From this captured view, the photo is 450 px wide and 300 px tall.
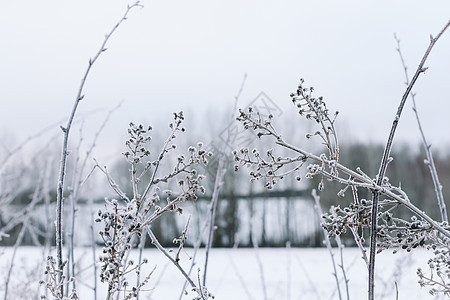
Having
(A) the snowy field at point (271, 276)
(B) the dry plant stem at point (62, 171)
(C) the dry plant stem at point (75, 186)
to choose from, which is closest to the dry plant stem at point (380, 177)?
(B) the dry plant stem at point (62, 171)

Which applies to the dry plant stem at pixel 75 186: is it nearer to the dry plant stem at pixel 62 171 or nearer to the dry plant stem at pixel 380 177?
the dry plant stem at pixel 62 171

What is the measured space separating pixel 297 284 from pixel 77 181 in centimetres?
1248

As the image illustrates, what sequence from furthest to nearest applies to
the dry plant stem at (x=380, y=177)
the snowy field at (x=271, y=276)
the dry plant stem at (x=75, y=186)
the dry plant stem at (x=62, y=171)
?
the snowy field at (x=271, y=276) → the dry plant stem at (x=75, y=186) → the dry plant stem at (x=62, y=171) → the dry plant stem at (x=380, y=177)

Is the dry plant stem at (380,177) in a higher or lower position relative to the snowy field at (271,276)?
higher

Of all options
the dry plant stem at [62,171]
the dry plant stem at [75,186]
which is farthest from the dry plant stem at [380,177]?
the dry plant stem at [75,186]

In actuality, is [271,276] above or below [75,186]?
below

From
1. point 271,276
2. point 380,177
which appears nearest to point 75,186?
point 380,177

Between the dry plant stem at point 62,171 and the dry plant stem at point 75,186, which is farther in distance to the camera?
the dry plant stem at point 75,186

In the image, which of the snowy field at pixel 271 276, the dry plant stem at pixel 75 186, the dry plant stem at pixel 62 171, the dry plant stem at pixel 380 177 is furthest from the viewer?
the snowy field at pixel 271 276

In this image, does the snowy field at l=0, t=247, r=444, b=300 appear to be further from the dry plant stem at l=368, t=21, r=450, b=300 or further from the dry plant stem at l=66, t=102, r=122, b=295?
the dry plant stem at l=368, t=21, r=450, b=300

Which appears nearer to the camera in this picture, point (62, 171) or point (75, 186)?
point (62, 171)

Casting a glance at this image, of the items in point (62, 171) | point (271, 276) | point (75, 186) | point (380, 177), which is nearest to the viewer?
point (380, 177)

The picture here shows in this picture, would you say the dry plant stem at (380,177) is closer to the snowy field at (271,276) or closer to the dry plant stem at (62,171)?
the dry plant stem at (62,171)

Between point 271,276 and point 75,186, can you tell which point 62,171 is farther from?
point 271,276
